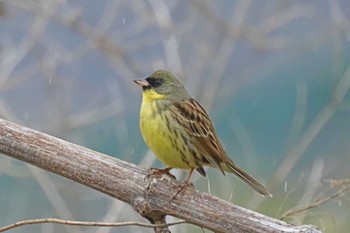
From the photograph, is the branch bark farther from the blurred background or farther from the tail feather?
the blurred background

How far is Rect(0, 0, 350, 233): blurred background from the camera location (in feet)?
22.5

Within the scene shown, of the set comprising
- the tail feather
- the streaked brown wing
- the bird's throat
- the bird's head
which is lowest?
the tail feather

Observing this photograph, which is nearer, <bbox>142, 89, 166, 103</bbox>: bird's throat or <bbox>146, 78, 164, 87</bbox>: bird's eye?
<bbox>142, 89, 166, 103</bbox>: bird's throat

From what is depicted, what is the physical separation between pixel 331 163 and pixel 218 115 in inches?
37.8

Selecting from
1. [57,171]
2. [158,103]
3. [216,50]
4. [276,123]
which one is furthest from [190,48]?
[57,171]

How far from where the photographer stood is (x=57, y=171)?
4016 mm

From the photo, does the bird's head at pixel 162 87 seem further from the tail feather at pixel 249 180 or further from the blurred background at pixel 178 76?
the blurred background at pixel 178 76

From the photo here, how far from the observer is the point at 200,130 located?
4.91 metres

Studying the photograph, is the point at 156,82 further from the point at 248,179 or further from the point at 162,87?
the point at 248,179

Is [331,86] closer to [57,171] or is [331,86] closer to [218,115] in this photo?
[218,115]

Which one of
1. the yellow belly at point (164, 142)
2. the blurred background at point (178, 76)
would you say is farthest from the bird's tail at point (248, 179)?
the blurred background at point (178, 76)

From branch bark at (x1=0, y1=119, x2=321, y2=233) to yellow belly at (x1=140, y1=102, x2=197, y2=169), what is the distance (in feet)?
2.25

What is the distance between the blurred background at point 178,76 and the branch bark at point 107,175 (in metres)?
2.46

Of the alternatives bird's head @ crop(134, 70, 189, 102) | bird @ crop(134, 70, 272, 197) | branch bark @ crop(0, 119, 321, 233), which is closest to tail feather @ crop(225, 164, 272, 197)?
bird @ crop(134, 70, 272, 197)
